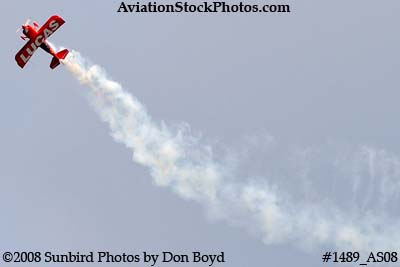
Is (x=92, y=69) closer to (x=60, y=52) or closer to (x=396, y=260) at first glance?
(x=60, y=52)

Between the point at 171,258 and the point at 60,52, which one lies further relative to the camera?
the point at 60,52

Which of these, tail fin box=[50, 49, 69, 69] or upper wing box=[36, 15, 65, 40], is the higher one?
upper wing box=[36, 15, 65, 40]

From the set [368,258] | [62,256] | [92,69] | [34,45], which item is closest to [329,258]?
[368,258]

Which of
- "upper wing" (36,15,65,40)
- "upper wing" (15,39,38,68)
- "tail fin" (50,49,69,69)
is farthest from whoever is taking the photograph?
"tail fin" (50,49,69,69)

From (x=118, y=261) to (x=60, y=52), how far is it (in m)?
25.9

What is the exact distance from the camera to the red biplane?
86.5m

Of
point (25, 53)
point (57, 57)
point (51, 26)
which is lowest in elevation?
point (57, 57)

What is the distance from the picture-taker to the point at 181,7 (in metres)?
87.0

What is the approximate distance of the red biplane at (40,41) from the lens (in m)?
86.5

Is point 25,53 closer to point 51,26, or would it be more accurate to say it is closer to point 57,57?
point 57,57

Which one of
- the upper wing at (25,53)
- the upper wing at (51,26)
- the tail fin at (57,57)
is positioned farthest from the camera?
the tail fin at (57,57)

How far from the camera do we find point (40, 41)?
88312mm

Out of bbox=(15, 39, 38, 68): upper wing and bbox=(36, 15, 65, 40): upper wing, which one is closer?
bbox=(36, 15, 65, 40): upper wing

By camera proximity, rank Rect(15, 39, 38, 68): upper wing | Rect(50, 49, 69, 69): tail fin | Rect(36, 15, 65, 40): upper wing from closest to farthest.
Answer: Rect(36, 15, 65, 40): upper wing, Rect(15, 39, 38, 68): upper wing, Rect(50, 49, 69, 69): tail fin
